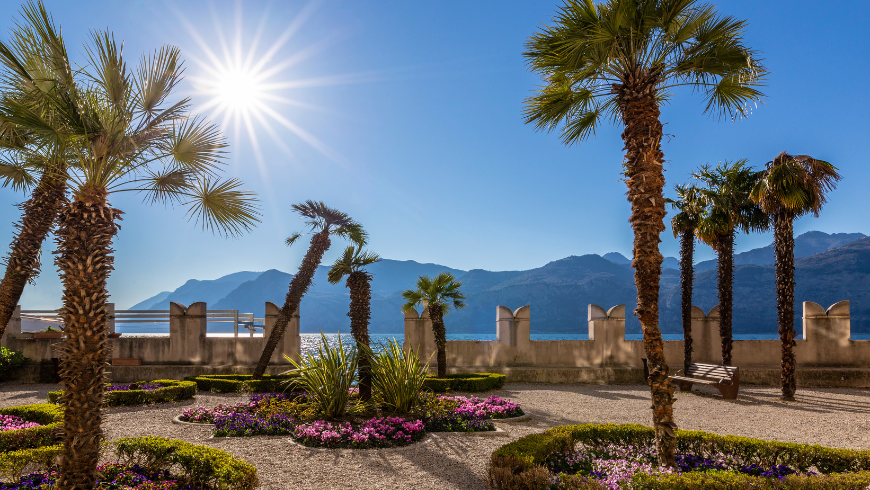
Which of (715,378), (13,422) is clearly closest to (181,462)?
(13,422)

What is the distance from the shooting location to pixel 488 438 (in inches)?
304

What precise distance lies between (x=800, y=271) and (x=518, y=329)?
561ft

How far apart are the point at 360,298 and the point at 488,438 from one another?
4610 mm

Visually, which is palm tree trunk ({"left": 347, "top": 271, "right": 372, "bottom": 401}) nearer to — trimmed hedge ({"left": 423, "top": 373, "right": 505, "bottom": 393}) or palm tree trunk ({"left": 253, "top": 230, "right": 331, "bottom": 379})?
trimmed hedge ({"left": 423, "top": 373, "right": 505, "bottom": 393})

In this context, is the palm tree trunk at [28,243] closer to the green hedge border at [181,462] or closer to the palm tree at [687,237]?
the green hedge border at [181,462]

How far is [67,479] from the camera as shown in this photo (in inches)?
A: 163

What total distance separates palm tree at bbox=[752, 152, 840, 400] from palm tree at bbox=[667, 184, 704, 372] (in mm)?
2679

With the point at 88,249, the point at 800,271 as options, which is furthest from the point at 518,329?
the point at 800,271

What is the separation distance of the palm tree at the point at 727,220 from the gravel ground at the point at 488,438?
225cm

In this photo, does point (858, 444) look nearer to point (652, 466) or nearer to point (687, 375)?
point (652, 466)

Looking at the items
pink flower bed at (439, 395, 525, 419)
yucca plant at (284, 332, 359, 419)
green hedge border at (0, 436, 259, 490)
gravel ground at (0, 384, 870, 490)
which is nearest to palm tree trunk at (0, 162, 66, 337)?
gravel ground at (0, 384, 870, 490)

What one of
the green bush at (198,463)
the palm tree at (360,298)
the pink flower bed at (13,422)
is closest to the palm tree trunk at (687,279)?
the palm tree at (360,298)

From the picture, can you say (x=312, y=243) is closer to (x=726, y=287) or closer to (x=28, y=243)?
(x=28, y=243)

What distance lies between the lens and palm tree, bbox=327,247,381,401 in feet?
30.3
